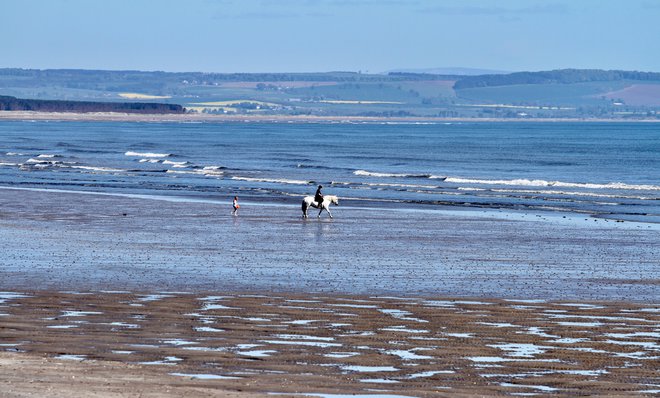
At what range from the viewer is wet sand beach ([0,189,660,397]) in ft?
39.8

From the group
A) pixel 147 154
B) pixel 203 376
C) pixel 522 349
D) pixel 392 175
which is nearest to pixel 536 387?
pixel 522 349

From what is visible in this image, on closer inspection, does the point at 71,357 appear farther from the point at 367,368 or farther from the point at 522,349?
the point at 522,349

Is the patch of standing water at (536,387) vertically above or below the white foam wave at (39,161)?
above

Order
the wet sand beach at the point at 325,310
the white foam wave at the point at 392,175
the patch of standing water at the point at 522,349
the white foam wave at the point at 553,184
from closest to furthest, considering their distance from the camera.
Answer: the wet sand beach at the point at 325,310
the patch of standing water at the point at 522,349
the white foam wave at the point at 553,184
the white foam wave at the point at 392,175

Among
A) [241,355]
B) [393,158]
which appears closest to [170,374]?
[241,355]

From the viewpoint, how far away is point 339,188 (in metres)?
53.6

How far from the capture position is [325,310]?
55.3ft

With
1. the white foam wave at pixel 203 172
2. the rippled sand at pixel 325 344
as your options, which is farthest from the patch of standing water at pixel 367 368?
the white foam wave at pixel 203 172

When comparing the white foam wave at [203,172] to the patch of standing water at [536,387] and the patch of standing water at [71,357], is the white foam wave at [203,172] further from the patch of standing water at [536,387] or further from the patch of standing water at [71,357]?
the patch of standing water at [536,387]

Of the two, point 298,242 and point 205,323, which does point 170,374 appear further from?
point 298,242

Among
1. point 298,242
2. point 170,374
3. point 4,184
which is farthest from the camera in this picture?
point 4,184

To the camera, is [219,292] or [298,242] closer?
[219,292]

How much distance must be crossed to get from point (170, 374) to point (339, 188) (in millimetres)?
41547

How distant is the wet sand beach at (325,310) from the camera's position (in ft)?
39.8
